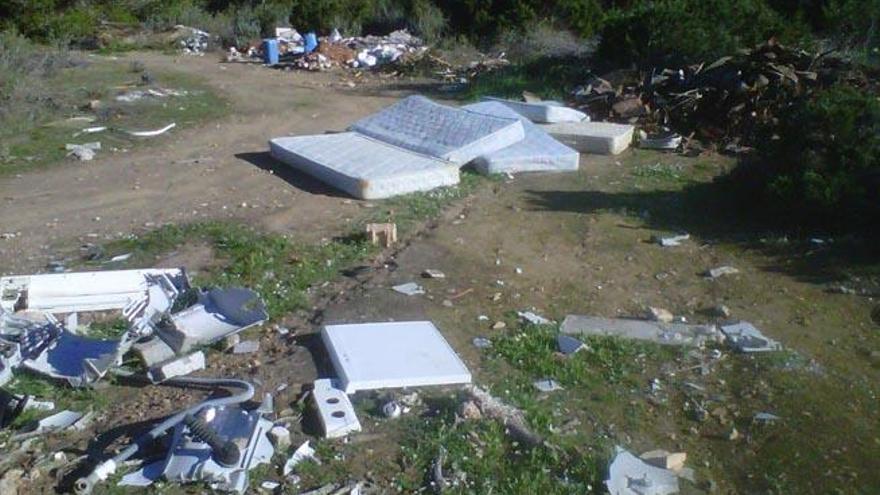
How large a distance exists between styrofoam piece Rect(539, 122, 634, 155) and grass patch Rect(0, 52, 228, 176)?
13.1 feet

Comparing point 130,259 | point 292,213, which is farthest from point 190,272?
point 292,213

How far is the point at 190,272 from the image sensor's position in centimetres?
683

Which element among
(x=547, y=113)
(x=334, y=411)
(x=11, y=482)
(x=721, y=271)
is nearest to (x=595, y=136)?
(x=547, y=113)

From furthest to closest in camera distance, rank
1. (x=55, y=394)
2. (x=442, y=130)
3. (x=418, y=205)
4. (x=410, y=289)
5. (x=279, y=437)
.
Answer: (x=442, y=130)
(x=418, y=205)
(x=410, y=289)
(x=55, y=394)
(x=279, y=437)

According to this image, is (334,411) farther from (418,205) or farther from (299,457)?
(418,205)

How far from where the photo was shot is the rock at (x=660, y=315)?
606 centimetres

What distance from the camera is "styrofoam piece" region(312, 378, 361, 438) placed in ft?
15.3

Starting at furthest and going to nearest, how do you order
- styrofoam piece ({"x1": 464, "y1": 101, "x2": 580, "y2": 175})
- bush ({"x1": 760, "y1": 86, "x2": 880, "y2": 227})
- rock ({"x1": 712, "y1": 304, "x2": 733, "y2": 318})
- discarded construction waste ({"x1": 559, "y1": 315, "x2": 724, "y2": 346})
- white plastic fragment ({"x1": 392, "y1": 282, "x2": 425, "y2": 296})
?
1. styrofoam piece ({"x1": 464, "y1": 101, "x2": 580, "y2": 175})
2. bush ({"x1": 760, "y1": 86, "x2": 880, "y2": 227})
3. white plastic fragment ({"x1": 392, "y1": 282, "x2": 425, "y2": 296})
4. rock ({"x1": 712, "y1": 304, "x2": 733, "y2": 318})
5. discarded construction waste ({"x1": 559, "y1": 315, "x2": 724, "y2": 346})

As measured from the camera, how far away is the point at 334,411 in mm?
4770

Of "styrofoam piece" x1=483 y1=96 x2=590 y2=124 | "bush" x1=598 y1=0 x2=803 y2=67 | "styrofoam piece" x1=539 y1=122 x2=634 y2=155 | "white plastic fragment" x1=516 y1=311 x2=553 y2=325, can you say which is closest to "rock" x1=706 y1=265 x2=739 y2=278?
"white plastic fragment" x1=516 y1=311 x2=553 y2=325

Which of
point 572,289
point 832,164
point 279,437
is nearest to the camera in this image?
point 279,437

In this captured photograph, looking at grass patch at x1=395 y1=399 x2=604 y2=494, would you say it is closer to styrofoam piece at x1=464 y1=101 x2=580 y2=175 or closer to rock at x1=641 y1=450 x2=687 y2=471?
rock at x1=641 y1=450 x2=687 y2=471

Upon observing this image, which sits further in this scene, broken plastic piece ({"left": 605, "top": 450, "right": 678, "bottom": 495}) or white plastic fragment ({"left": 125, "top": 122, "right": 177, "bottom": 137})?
white plastic fragment ({"left": 125, "top": 122, "right": 177, "bottom": 137})

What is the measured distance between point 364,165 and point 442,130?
1.10 metres
